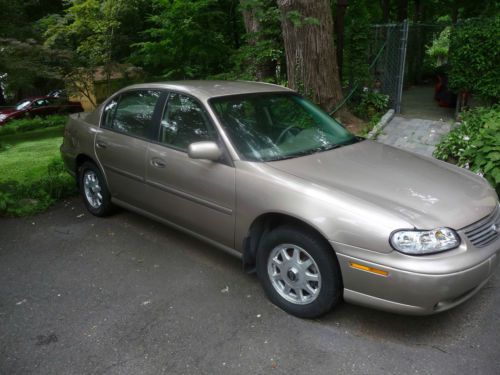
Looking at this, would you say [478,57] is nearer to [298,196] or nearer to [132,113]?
[132,113]

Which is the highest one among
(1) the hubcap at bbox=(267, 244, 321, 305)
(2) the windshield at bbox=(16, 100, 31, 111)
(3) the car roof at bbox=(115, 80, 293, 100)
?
(3) the car roof at bbox=(115, 80, 293, 100)

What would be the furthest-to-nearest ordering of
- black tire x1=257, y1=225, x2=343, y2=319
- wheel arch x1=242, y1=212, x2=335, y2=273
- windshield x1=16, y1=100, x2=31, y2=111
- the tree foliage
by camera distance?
windshield x1=16, y1=100, x2=31, y2=111
the tree foliage
wheel arch x1=242, y1=212, x2=335, y2=273
black tire x1=257, y1=225, x2=343, y2=319

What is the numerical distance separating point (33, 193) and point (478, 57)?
7.06 metres

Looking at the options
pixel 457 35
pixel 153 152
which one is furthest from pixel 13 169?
pixel 457 35

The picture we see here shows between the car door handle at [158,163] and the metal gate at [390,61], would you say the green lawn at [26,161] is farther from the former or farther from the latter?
the metal gate at [390,61]

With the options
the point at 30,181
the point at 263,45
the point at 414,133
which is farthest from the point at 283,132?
the point at 263,45

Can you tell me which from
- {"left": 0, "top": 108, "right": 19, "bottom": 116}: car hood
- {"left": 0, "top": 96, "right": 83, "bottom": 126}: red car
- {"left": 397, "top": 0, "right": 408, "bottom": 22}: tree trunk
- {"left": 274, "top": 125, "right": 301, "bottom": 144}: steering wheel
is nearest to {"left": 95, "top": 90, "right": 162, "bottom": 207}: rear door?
{"left": 274, "top": 125, "right": 301, "bottom": 144}: steering wheel

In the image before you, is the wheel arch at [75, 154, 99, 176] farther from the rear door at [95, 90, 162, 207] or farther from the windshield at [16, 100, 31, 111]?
the windshield at [16, 100, 31, 111]

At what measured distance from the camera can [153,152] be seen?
168 inches

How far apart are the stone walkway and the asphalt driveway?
3.58 metres

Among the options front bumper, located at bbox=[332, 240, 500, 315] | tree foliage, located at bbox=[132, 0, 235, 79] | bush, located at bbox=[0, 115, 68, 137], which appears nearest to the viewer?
front bumper, located at bbox=[332, 240, 500, 315]

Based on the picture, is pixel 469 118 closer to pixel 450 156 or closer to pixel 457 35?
pixel 450 156

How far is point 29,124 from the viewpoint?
57.2 ft

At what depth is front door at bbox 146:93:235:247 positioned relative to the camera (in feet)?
12.1
